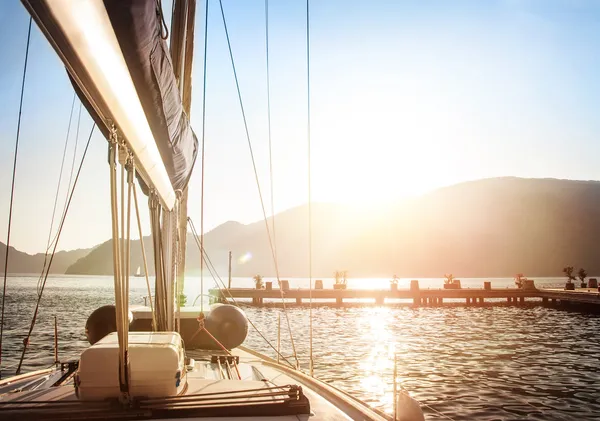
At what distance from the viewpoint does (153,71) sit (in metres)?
3.09

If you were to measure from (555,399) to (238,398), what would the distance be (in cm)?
1367

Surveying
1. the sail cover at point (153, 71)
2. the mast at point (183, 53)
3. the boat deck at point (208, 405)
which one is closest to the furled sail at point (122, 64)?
the sail cover at point (153, 71)

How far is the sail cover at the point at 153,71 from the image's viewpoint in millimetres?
2396

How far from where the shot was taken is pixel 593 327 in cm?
3359

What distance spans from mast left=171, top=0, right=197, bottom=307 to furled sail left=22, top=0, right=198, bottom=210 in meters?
3.30

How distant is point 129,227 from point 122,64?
1.36 m

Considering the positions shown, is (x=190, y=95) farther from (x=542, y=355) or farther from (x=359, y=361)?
(x=542, y=355)

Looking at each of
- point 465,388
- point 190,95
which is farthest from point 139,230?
point 465,388

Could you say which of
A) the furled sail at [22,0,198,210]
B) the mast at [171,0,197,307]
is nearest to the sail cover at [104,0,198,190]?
the furled sail at [22,0,198,210]

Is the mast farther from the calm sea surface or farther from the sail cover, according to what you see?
the calm sea surface

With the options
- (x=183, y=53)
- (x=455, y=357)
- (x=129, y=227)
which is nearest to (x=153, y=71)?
(x=129, y=227)

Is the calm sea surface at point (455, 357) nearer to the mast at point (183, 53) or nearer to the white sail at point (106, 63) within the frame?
the white sail at point (106, 63)

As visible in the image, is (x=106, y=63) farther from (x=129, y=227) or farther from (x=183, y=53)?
(x=183, y=53)

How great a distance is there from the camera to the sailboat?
2.35m
